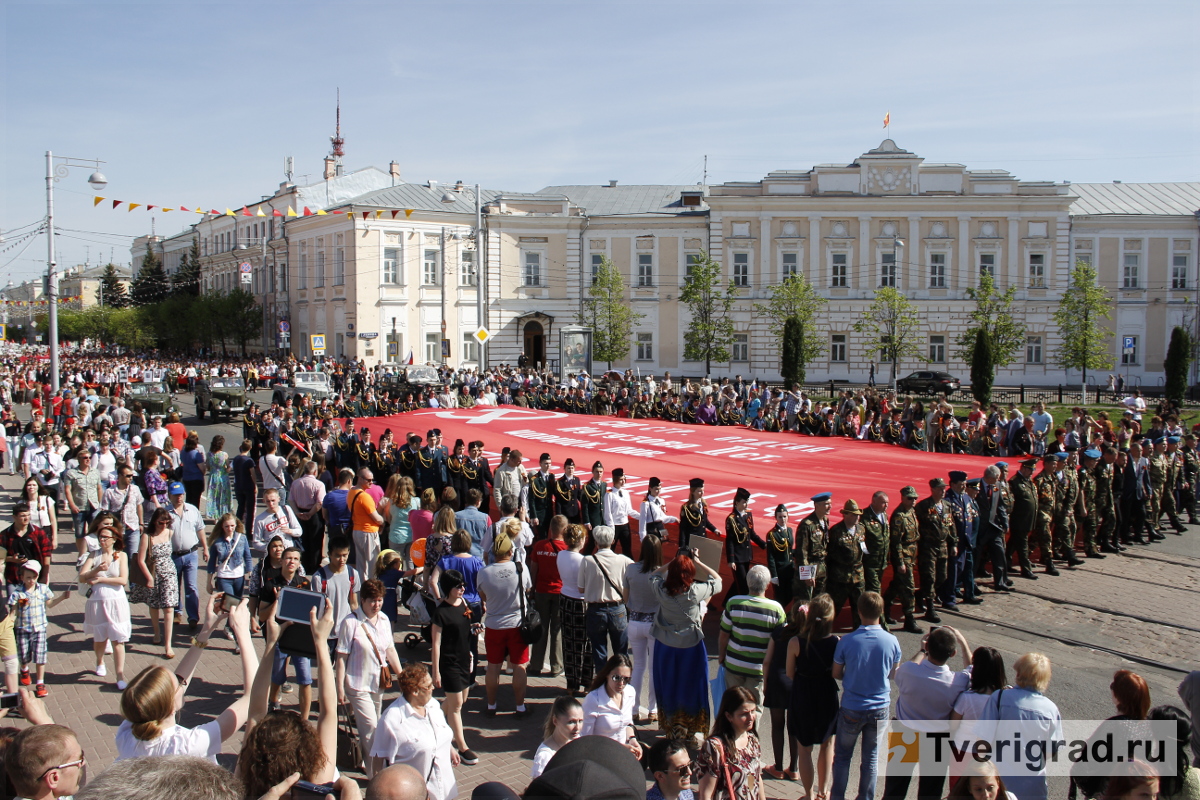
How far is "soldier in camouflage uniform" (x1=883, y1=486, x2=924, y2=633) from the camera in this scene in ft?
32.4

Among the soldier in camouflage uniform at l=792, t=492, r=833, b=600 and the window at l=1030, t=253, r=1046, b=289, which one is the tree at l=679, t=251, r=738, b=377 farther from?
the soldier in camouflage uniform at l=792, t=492, r=833, b=600

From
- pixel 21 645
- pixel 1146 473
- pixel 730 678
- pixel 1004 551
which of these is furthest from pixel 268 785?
pixel 1146 473

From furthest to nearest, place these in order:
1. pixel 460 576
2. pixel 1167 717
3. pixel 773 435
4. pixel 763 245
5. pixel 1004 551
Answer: pixel 763 245 < pixel 773 435 < pixel 1004 551 < pixel 460 576 < pixel 1167 717

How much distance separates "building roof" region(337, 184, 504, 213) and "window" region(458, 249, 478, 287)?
2.67 m

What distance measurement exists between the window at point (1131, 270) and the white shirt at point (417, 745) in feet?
184

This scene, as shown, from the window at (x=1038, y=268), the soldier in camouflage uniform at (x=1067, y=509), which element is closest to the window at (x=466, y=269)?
the window at (x=1038, y=268)

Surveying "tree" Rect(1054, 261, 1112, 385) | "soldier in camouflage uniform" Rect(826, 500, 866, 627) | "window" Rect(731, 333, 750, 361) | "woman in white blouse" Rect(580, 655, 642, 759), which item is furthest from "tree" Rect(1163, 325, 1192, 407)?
"woman in white blouse" Rect(580, 655, 642, 759)

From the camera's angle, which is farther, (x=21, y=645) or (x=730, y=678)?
(x=21, y=645)

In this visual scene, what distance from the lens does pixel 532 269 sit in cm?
5272

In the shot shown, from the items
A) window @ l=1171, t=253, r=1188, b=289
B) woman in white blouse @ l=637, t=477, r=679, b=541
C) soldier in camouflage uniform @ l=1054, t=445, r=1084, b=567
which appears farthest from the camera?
window @ l=1171, t=253, r=1188, b=289

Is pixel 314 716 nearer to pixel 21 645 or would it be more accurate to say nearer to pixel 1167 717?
pixel 21 645

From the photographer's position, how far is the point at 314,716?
7703 millimetres

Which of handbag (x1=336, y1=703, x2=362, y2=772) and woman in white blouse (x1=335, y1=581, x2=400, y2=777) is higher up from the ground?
woman in white blouse (x1=335, y1=581, x2=400, y2=777)

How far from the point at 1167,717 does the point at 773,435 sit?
15910mm
